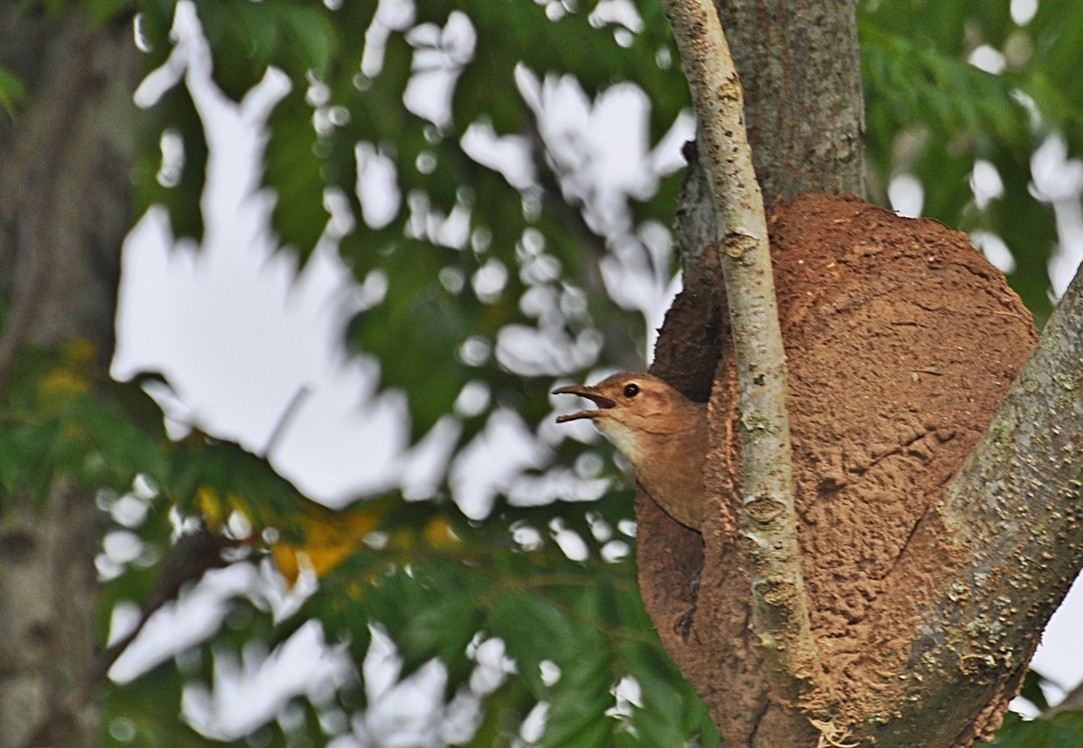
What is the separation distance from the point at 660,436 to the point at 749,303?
Answer: 4.23ft

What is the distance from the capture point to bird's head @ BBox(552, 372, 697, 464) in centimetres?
500

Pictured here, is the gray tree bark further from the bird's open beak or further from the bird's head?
the bird's open beak

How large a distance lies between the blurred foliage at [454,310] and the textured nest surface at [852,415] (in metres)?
0.62

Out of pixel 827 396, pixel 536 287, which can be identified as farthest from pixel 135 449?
pixel 536 287

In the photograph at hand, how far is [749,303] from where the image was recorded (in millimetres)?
3773

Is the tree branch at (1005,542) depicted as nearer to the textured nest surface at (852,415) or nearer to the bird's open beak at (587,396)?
the textured nest surface at (852,415)

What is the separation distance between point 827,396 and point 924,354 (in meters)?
0.31

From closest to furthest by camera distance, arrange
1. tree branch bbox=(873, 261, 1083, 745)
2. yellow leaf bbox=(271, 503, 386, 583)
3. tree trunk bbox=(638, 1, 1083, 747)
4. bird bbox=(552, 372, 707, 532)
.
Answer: tree branch bbox=(873, 261, 1083, 745) → tree trunk bbox=(638, 1, 1083, 747) → bird bbox=(552, 372, 707, 532) → yellow leaf bbox=(271, 503, 386, 583)

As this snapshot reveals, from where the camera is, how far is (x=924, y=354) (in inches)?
176

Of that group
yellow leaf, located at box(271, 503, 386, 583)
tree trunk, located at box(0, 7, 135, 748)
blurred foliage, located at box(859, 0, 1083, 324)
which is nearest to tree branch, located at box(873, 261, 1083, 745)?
blurred foliage, located at box(859, 0, 1083, 324)

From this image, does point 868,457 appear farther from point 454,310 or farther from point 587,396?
point 454,310

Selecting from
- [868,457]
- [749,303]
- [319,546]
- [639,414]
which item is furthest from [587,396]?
[749,303]

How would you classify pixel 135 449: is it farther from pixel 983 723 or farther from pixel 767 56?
pixel 983 723

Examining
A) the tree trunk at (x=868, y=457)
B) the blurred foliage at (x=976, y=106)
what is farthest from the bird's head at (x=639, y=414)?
the blurred foliage at (x=976, y=106)
